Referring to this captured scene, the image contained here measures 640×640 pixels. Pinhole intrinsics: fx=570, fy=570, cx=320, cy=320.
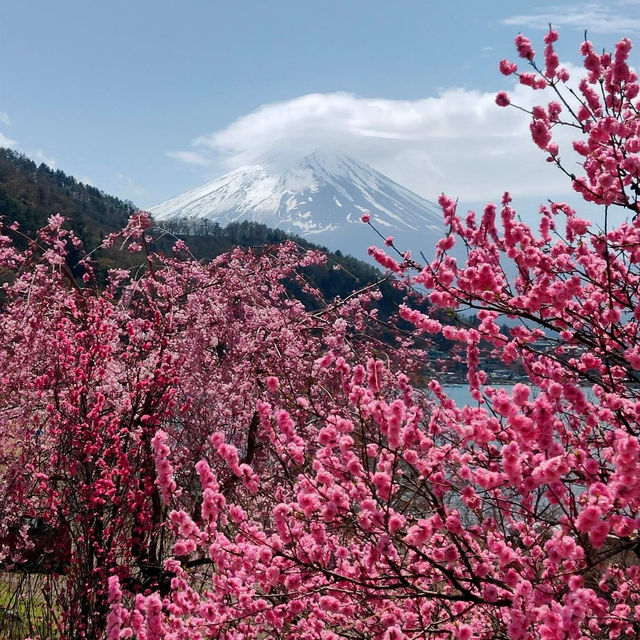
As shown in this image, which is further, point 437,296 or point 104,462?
point 104,462

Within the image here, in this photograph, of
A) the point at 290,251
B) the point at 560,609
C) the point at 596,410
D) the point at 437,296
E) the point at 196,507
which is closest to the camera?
the point at 560,609

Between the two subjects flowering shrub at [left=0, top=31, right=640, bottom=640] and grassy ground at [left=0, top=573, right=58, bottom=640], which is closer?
flowering shrub at [left=0, top=31, right=640, bottom=640]

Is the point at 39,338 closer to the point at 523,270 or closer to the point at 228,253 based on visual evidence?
the point at 228,253

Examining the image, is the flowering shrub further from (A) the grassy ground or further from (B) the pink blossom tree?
(A) the grassy ground

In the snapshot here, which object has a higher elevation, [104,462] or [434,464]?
[434,464]

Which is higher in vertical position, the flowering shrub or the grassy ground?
the flowering shrub

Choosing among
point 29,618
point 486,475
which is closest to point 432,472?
point 486,475

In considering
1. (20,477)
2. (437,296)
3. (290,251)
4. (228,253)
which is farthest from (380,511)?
(290,251)

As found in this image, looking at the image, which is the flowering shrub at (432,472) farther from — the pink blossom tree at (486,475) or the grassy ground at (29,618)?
the grassy ground at (29,618)

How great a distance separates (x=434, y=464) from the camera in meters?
2.99

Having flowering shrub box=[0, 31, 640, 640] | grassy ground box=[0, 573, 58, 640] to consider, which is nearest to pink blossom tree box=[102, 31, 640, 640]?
flowering shrub box=[0, 31, 640, 640]

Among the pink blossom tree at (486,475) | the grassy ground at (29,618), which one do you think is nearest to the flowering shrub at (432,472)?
the pink blossom tree at (486,475)

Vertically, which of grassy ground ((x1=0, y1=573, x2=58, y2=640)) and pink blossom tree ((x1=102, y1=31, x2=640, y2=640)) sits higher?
pink blossom tree ((x1=102, y1=31, x2=640, y2=640))

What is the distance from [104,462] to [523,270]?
12.3ft
